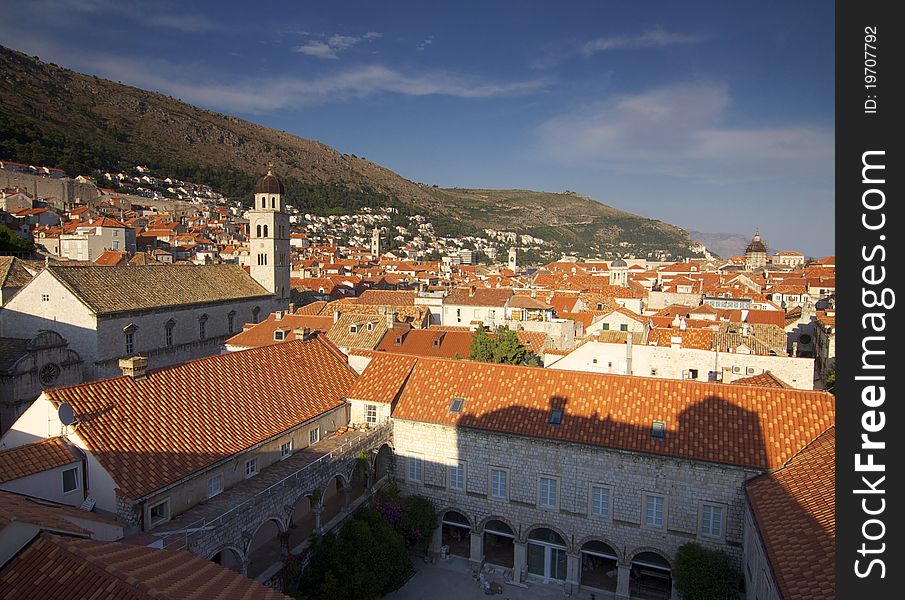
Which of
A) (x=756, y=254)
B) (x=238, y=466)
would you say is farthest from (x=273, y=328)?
(x=756, y=254)

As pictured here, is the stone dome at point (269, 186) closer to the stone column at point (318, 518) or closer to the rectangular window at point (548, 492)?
the stone column at point (318, 518)

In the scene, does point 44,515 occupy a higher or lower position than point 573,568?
higher

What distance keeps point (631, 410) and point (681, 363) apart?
48.5 ft

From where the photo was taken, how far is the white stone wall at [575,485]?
19.1m

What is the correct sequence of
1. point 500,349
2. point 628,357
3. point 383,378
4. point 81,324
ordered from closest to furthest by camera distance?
point 383,378 → point 500,349 → point 81,324 → point 628,357

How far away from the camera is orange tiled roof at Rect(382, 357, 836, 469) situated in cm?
1916

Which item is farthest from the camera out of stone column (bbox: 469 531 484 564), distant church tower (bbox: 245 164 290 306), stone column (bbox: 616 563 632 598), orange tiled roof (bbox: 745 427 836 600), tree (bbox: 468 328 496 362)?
distant church tower (bbox: 245 164 290 306)

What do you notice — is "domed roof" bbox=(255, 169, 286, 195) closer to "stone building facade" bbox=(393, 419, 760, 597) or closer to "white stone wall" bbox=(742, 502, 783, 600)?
"stone building facade" bbox=(393, 419, 760, 597)

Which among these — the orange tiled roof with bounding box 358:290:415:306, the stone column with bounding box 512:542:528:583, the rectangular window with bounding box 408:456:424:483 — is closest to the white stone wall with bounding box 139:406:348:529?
the rectangular window with bounding box 408:456:424:483

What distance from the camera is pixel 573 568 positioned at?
69.6 feet

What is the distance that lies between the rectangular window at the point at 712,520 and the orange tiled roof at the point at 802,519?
1.63 meters

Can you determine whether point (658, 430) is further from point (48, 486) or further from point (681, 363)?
point (48, 486)

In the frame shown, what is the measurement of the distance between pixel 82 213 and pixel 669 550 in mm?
103726

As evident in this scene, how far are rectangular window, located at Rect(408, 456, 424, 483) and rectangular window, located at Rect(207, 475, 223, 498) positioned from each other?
26.2ft
